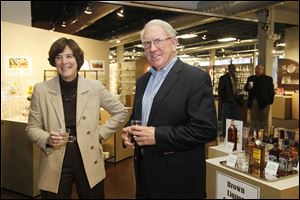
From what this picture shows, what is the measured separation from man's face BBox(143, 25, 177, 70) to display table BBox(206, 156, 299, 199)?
35.5 inches

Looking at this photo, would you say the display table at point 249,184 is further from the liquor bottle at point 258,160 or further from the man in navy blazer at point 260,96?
the man in navy blazer at point 260,96

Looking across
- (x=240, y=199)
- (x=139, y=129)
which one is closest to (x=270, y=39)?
(x=240, y=199)

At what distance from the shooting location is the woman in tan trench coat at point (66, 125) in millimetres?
1490

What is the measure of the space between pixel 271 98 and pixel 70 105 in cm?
131

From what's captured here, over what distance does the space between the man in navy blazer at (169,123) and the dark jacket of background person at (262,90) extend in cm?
89

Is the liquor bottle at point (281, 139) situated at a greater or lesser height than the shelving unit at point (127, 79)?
lesser

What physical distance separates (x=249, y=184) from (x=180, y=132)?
0.80 m

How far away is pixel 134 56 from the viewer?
2092mm

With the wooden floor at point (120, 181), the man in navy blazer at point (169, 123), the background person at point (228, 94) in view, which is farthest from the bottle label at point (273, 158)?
the man in navy blazer at point (169, 123)

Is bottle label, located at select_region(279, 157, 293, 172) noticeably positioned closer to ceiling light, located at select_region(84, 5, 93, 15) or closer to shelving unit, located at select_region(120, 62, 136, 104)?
shelving unit, located at select_region(120, 62, 136, 104)

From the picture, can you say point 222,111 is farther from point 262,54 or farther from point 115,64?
point 115,64

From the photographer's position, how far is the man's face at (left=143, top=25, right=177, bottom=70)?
1.30m

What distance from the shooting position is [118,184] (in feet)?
6.68

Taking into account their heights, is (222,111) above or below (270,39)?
below
